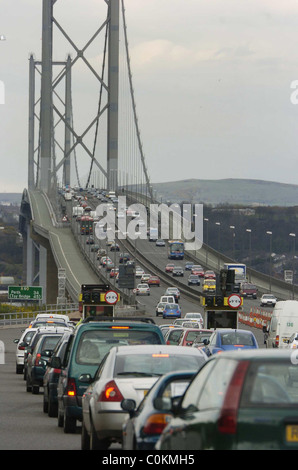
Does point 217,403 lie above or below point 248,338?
above

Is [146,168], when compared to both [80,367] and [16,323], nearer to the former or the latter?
[16,323]

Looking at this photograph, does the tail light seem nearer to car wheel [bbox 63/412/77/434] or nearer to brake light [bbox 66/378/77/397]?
brake light [bbox 66/378/77/397]

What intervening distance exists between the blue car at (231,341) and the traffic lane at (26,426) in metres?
4.06

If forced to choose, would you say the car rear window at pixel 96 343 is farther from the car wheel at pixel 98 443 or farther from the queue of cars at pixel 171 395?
the car wheel at pixel 98 443

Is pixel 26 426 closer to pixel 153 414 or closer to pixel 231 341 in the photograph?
pixel 153 414

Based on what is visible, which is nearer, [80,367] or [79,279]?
[80,367]

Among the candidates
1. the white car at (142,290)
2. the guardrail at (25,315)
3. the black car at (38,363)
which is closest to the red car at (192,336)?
the black car at (38,363)

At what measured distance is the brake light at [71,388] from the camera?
14420 mm

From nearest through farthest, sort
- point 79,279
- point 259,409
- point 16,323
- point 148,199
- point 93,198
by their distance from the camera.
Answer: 1. point 259,409
2. point 16,323
3. point 79,279
4. point 148,199
5. point 93,198

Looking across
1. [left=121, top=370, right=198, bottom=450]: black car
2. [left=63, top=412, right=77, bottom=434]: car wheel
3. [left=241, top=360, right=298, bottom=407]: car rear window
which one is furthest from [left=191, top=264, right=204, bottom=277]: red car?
[left=241, top=360, right=298, bottom=407]: car rear window

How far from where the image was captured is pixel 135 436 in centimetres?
918

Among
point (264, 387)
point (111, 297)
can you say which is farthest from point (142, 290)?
point (264, 387)
